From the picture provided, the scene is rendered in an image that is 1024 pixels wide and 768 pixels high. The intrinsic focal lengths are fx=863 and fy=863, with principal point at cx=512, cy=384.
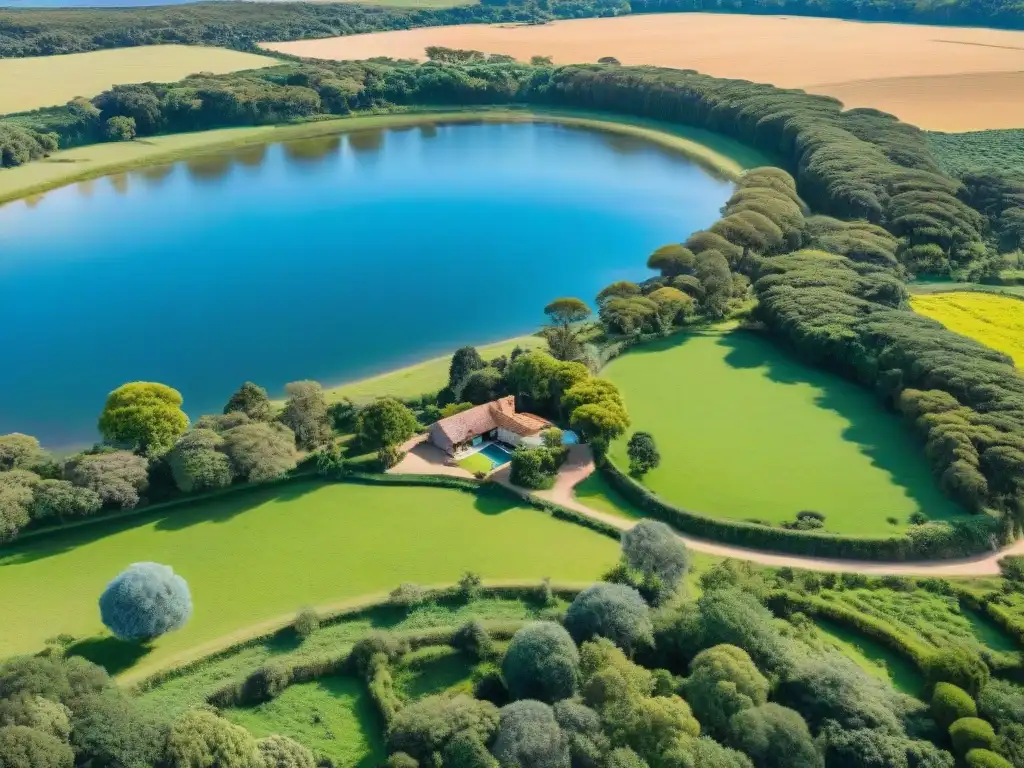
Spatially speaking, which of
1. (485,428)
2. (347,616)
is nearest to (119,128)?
(485,428)

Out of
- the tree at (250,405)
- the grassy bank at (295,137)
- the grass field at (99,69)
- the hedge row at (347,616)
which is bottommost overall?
the hedge row at (347,616)

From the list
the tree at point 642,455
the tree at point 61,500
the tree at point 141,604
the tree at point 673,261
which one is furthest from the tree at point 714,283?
the tree at point 141,604

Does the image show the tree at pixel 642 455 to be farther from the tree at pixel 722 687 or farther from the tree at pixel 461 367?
the tree at pixel 722 687

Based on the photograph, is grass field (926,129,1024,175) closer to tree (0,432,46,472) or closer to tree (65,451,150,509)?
tree (65,451,150,509)

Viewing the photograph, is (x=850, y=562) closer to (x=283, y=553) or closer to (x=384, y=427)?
(x=384, y=427)

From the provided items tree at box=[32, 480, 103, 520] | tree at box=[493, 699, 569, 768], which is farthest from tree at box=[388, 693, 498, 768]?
tree at box=[32, 480, 103, 520]

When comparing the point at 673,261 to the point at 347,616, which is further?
the point at 673,261

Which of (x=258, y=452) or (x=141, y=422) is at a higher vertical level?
(x=141, y=422)
